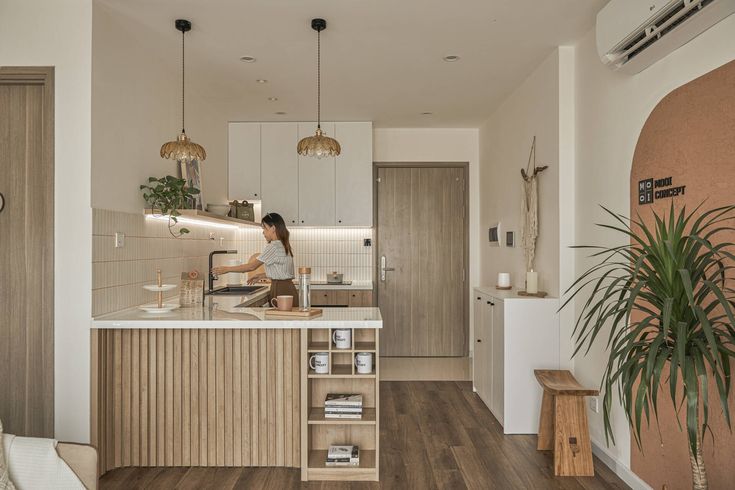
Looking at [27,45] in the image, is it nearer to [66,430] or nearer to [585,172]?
[66,430]

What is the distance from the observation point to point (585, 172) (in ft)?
11.7

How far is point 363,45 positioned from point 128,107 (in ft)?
5.37

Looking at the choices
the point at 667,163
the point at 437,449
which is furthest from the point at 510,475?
the point at 667,163

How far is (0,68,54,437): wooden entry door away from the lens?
2986mm

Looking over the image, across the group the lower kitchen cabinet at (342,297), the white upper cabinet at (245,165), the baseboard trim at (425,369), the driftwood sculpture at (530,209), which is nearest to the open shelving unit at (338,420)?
the driftwood sculpture at (530,209)

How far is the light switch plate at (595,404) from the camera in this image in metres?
3.34

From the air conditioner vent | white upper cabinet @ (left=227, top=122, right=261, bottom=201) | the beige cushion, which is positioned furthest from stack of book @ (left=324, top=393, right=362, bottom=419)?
white upper cabinet @ (left=227, top=122, right=261, bottom=201)

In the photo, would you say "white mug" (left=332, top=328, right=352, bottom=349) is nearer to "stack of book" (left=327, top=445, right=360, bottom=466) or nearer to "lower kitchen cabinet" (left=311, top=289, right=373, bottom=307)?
"stack of book" (left=327, top=445, right=360, bottom=466)

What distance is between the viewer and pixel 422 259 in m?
6.44

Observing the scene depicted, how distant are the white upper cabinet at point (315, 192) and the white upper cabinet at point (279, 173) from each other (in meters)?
0.07

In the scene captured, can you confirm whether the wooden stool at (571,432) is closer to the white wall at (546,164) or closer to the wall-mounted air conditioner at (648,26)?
the white wall at (546,164)

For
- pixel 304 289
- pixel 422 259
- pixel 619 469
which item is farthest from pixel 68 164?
pixel 422 259

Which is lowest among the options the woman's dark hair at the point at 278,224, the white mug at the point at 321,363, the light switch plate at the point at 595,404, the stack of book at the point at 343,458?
the stack of book at the point at 343,458

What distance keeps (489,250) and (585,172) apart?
235 cm
